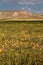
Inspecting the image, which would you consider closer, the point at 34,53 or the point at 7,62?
the point at 7,62

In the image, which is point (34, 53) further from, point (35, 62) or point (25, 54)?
point (35, 62)

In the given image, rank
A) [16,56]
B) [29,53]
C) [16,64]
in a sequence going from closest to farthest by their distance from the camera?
[16,64] < [16,56] < [29,53]

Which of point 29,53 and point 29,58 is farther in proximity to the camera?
point 29,53

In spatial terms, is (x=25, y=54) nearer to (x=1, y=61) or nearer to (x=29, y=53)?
(x=29, y=53)

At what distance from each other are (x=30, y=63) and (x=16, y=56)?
87 cm

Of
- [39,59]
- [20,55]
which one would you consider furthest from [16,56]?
[39,59]

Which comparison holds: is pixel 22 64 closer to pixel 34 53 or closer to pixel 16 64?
pixel 16 64

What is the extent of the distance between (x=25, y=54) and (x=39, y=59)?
668 millimetres

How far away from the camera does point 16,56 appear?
10.2 m

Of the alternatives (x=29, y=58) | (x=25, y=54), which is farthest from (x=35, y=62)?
(x=25, y=54)

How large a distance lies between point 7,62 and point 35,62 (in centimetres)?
110

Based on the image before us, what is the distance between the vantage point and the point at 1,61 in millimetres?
10086

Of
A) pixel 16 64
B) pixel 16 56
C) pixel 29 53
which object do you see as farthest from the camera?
pixel 29 53

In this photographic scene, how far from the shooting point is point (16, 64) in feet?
31.2
